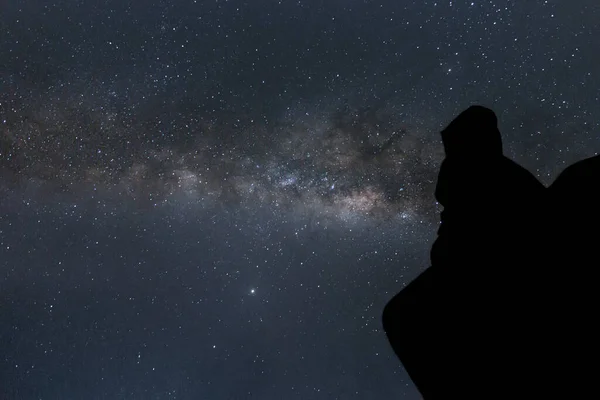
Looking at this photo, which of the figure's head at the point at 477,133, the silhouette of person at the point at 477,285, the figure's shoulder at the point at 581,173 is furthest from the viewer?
the figure's head at the point at 477,133

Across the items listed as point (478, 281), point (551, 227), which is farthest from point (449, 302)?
point (551, 227)

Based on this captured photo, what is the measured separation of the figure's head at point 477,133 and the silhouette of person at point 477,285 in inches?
0.6

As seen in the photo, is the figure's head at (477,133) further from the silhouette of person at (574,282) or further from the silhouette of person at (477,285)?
the silhouette of person at (574,282)

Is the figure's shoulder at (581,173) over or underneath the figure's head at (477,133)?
underneath

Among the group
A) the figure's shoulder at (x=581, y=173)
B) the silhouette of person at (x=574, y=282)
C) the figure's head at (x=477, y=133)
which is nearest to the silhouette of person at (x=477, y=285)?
the figure's head at (x=477, y=133)

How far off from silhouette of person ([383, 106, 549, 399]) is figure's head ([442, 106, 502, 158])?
0.02 metres

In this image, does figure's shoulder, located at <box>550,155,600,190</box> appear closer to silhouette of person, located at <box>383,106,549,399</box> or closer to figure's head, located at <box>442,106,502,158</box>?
silhouette of person, located at <box>383,106,549,399</box>

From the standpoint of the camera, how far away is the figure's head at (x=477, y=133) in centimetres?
734

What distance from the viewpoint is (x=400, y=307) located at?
24.9ft

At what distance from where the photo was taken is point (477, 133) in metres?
7.38

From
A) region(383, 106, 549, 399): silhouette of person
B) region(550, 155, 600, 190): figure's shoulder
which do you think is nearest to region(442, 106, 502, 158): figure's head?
region(383, 106, 549, 399): silhouette of person

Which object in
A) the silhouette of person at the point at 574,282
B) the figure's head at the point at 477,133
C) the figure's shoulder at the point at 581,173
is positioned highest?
the figure's head at the point at 477,133

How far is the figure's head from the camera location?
7336 mm

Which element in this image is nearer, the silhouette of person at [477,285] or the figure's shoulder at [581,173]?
the figure's shoulder at [581,173]
